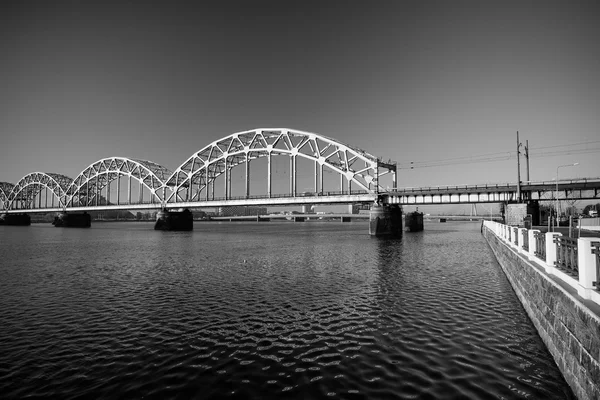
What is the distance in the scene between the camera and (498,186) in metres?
57.9

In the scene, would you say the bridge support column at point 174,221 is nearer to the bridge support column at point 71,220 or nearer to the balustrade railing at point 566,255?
the bridge support column at point 71,220

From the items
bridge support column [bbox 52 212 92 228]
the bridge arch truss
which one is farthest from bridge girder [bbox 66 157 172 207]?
the bridge arch truss

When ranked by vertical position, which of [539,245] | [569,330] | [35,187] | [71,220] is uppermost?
[35,187]

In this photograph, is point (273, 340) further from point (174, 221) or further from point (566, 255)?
point (174, 221)

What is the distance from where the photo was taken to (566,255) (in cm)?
962

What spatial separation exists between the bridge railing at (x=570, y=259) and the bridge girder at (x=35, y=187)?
17153cm

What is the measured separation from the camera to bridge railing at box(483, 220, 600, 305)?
708 centimetres

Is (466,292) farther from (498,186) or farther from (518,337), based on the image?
(498,186)

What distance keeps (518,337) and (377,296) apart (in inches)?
252

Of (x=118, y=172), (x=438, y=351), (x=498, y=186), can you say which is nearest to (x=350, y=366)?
(x=438, y=351)

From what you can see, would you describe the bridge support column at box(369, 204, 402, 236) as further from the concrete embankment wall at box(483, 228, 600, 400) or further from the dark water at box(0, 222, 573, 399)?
the concrete embankment wall at box(483, 228, 600, 400)

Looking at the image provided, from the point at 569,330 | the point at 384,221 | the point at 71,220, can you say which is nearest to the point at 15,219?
the point at 71,220

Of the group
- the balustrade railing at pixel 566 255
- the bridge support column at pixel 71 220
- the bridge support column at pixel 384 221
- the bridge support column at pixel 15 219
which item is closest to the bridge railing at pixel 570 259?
the balustrade railing at pixel 566 255

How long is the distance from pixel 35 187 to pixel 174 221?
4268 inches
